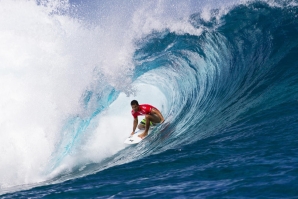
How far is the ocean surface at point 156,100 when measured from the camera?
5.43 metres

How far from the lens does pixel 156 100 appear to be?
1435 cm

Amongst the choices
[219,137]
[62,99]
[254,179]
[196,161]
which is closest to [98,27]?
[62,99]

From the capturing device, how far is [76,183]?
6109mm

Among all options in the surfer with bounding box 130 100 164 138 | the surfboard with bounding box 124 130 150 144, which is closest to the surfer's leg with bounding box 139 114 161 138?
the surfer with bounding box 130 100 164 138

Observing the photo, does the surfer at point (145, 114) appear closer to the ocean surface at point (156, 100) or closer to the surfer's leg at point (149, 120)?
the surfer's leg at point (149, 120)

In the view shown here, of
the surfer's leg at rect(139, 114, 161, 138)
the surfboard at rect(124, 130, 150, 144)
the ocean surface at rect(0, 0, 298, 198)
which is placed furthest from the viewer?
the surfer's leg at rect(139, 114, 161, 138)

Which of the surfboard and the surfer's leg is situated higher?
the surfer's leg

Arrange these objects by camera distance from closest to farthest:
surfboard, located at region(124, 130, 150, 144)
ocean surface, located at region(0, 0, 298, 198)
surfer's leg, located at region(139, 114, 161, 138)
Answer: ocean surface, located at region(0, 0, 298, 198) → surfboard, located at region(124, 130, 150, 144) → surfer's leg, located at region(139, 114, 161, 138)

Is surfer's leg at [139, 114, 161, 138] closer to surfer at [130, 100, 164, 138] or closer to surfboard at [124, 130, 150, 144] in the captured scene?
surfer at [130, 100, 164, 138]

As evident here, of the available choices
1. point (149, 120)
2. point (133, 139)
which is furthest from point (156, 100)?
point (133, 139)

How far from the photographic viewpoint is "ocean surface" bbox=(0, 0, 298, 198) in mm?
5430

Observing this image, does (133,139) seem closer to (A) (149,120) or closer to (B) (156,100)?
(A) (149,120)

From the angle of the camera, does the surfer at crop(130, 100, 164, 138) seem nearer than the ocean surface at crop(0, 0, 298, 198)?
No

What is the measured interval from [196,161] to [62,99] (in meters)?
5.07
